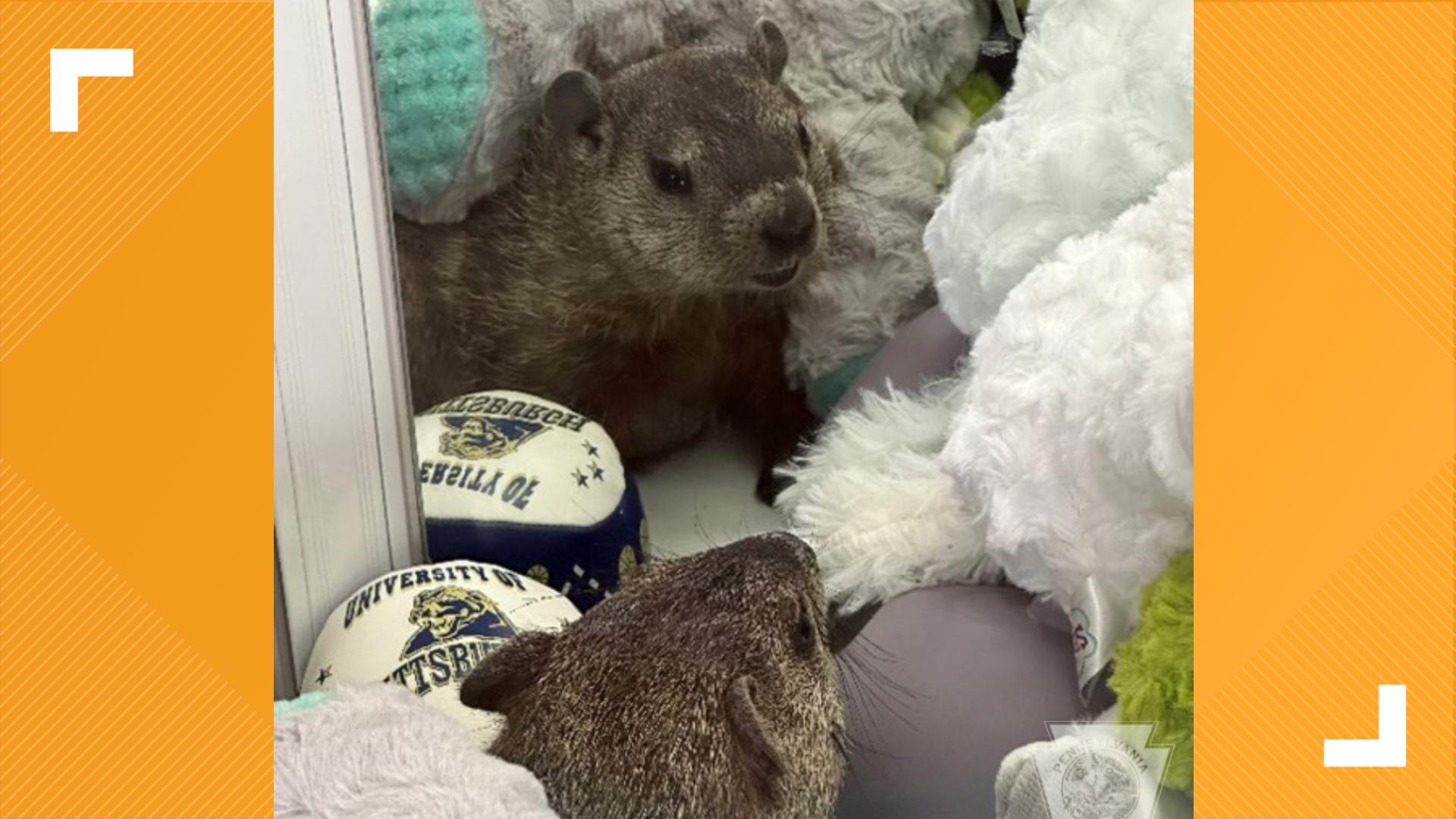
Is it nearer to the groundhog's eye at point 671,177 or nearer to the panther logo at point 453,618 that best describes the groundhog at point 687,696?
the panther logo at point 453,618

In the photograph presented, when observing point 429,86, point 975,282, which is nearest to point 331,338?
point 429,86

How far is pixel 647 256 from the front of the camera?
1.14m

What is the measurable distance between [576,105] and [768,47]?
0.15m

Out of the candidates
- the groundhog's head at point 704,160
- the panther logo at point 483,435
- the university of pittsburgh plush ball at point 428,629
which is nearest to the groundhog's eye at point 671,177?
the groundhog's head at point 704,160

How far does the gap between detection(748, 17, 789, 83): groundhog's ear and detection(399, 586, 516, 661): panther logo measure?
0.46 metres

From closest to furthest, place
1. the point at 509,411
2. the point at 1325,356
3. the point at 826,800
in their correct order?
the point at 1325,356 → the point at 826,800 → the point at 509,411

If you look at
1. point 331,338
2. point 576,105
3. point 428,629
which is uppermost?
point 576,105

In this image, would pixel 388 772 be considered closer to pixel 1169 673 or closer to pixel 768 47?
pixel 1169 673

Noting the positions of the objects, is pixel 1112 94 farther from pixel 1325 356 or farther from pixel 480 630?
pixel 480 630

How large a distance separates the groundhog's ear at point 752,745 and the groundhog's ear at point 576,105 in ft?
1.70

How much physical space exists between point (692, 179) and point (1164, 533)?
50cm

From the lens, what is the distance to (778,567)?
0.82 m

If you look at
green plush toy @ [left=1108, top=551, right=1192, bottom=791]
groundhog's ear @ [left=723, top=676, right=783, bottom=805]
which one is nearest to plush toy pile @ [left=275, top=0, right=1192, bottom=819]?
green plush toy @ [left=1108, top=551, right=1192, bottom=791]
